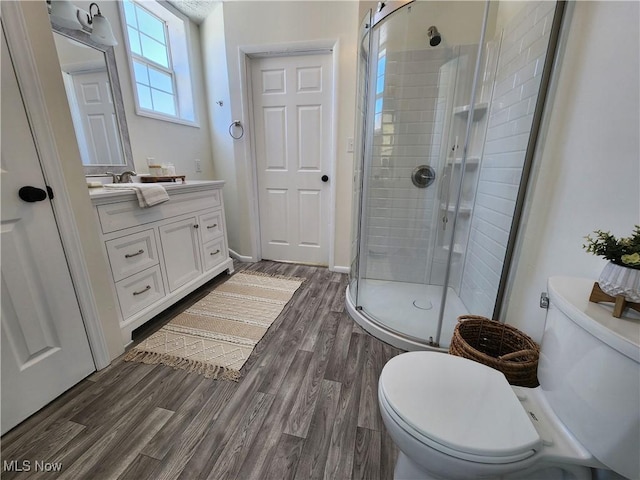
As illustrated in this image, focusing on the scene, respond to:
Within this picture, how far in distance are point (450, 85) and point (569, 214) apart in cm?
Answer: 129

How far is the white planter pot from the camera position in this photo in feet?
1.99

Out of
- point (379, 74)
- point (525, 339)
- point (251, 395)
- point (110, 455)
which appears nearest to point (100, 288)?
point (110, 455)

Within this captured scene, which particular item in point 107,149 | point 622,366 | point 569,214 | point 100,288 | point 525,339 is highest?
point 107,149

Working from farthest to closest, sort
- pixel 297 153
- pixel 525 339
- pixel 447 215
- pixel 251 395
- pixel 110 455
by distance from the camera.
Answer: pixel 297 153 → pixel 447 215 → pixel 251 395 → pixel 525 339 → pixel 110 455

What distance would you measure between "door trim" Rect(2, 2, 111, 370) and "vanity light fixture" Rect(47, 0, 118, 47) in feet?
2.38

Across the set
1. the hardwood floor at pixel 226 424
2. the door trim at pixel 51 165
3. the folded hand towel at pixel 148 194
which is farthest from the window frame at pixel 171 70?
the hardwood floor at pixel 226 424

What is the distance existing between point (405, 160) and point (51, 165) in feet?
6.71

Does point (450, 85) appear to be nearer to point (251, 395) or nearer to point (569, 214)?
point (569, 214)

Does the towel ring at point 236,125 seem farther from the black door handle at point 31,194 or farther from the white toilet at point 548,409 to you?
the white toilet at point 548,409

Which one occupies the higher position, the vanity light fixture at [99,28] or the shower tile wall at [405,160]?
the vanity light fixture at [99,28]

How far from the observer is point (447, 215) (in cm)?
195

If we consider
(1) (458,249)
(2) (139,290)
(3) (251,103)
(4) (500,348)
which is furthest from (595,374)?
(3) (251,103)

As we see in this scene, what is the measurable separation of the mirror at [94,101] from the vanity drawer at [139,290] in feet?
A: 2.46

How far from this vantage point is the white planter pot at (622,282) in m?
0.61
